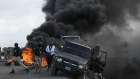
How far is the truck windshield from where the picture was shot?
13.6 m

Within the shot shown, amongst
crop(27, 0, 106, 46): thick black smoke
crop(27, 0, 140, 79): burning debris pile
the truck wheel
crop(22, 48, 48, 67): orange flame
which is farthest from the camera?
crop(27, 0, 106, 46): thick black smoke

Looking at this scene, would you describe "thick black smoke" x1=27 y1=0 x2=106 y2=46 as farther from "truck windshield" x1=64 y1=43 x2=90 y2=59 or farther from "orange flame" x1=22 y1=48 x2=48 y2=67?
"truck windshield" x1=64 y1=43 x2=90 y2=59

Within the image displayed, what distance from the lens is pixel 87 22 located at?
44031mm

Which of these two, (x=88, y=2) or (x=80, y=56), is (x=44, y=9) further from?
(x=80, y=56)

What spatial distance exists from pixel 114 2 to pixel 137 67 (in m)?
15.1

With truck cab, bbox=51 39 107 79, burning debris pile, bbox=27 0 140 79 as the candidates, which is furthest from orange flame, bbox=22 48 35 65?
burning debris pile, bbox=27 0 140 79

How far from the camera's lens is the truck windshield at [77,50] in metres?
13.6

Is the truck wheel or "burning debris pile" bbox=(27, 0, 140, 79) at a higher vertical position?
"burning debris pile" bbox=(27, 0, 140, 79)

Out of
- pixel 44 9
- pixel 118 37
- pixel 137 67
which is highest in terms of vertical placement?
pixel 44 9

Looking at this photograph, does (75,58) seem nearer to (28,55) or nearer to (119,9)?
(28,55)

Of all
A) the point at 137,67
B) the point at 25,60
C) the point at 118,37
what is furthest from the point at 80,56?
the point at 118,37

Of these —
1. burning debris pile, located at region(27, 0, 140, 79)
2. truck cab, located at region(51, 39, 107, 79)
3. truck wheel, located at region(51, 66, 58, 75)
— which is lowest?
truck wheel, located at region(51, 66, 58, 75)

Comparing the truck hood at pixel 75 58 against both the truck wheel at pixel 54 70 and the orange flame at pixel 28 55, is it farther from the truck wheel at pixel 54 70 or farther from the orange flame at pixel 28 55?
the orange flame at pixel 28 55

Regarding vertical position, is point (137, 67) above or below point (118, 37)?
below
